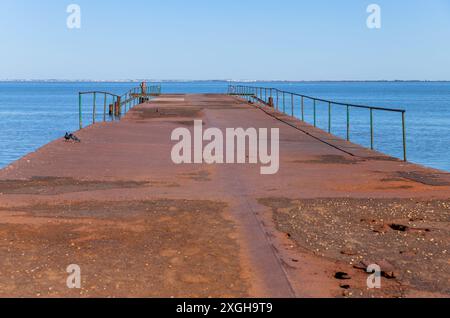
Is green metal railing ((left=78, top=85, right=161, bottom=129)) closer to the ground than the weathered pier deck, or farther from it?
farther from it

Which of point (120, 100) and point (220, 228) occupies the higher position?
point (120, 100)

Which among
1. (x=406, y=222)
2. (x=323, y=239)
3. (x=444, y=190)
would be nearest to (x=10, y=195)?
(x=323, y=239)

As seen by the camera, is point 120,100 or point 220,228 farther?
point 120,100

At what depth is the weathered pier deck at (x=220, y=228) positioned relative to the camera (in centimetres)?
581

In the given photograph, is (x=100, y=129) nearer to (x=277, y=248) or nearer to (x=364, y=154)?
(x=364, y=154)

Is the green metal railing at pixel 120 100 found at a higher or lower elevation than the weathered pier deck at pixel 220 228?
higher

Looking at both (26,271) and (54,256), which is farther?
(54,256)

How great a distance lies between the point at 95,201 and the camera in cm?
959

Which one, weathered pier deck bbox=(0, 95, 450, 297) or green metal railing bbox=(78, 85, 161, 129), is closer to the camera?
weathered pier deck bbox=(0, 95, 450, 297)

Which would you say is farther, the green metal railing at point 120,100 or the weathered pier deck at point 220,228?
the green metal railing at point 120,100

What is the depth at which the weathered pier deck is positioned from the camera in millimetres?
5812

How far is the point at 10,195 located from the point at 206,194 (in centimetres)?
304

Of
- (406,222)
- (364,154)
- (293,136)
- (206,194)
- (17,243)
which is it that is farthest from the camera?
(293,136)

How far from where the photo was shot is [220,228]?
25.8 ft
